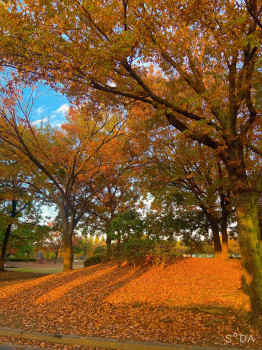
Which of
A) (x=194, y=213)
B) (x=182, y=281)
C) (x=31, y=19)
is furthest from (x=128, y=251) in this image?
(x=31, y=19)

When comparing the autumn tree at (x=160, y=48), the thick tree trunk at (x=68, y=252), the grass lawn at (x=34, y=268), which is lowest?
the grass lawn at (x=34, y=268)

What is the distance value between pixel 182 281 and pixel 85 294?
3.54 m

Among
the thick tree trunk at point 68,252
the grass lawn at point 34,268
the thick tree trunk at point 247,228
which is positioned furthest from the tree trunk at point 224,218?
the grass lawn at point 34,268

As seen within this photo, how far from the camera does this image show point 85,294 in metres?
8.53

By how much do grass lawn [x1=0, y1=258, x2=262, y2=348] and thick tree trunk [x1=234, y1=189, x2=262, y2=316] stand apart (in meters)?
0.33

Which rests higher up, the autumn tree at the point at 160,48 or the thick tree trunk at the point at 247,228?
the autumn tree at the point at 160,48

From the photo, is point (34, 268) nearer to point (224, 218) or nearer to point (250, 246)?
point (224, 218)

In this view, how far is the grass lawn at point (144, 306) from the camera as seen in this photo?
5.30 metres

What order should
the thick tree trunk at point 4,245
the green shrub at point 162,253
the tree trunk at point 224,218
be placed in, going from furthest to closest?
the thick tree trunk at point 4,245 → the tree trunk at point 224,218 → the green shrub at point 162,253

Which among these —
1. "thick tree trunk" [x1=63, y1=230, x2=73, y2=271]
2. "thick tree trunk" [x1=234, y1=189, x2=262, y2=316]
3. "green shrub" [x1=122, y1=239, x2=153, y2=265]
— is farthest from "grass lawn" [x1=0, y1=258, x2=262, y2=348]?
"thick tree trunk" [x1=63, y1=230, x2=73, y2=271]

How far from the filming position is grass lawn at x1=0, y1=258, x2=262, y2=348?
5.30 metres

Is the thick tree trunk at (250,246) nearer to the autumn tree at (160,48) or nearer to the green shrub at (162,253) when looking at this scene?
the autumn tree at (160,48)

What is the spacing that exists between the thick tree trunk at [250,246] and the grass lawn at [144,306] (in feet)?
1.08

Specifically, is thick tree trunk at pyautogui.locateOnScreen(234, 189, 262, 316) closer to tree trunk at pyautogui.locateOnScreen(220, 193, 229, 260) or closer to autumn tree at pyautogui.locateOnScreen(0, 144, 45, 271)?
tree trunk at pyautogui.locateOnScreen(220, 193, 229, 260)
